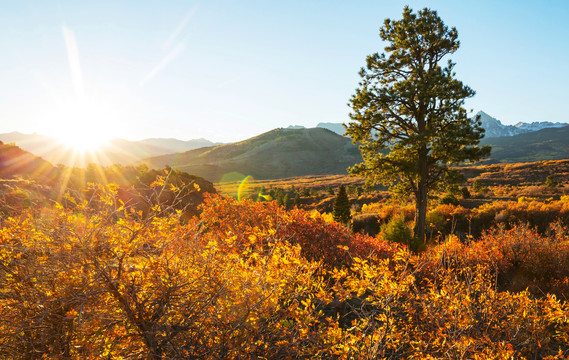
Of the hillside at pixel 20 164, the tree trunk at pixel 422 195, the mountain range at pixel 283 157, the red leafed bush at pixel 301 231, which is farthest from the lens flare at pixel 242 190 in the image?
the mountain range at pixel 283 157

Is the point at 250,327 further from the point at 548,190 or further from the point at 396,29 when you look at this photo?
the point at 548,190

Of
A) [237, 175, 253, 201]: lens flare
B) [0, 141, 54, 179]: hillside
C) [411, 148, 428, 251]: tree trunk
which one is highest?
[0, 141, 54, 179]: hillside

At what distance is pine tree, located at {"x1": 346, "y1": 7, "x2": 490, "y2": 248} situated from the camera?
10.4 meters

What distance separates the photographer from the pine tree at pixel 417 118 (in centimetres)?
1042

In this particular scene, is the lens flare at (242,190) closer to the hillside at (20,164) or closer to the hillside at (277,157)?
the hillside at (20,164)

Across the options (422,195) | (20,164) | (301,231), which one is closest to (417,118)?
(422,195)

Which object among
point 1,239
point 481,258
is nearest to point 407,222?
point 481,258

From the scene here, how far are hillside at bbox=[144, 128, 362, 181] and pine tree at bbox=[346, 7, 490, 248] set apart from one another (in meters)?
92.4

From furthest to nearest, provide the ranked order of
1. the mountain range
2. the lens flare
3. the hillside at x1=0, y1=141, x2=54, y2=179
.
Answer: the mountain range, the lens flare, the hillside at x1=0, y1=141, x2=54, y2=179

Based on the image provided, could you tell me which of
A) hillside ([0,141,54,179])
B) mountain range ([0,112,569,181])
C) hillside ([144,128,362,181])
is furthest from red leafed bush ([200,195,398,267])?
hillside ([144,128,362,181])

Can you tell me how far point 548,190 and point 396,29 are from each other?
22.1m

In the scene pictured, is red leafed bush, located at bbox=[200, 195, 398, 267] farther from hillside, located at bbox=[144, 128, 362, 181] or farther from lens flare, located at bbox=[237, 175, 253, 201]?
hillside, located at bbox=[144, 128, 362, 181]

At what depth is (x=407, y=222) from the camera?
1411 cm

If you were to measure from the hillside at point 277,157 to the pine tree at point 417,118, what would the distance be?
92.4m
